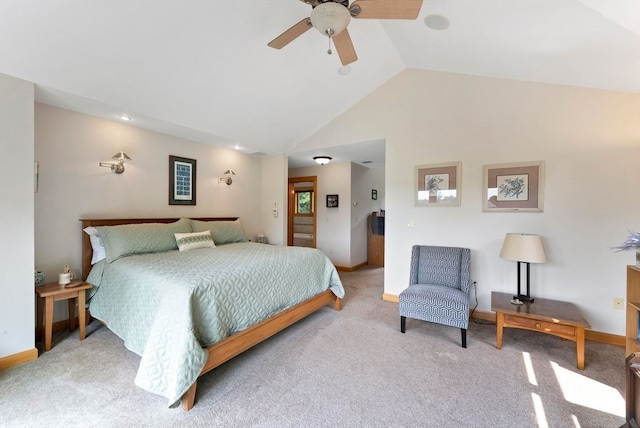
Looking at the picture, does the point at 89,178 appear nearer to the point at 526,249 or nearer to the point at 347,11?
the point at 347,11

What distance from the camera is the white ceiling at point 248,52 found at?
1990 mm

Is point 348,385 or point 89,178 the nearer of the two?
point 348,385

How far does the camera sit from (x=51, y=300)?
96.4 inches

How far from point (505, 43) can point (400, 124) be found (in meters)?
1.45

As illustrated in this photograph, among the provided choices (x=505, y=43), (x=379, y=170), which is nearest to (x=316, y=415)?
(x=505, y=43)

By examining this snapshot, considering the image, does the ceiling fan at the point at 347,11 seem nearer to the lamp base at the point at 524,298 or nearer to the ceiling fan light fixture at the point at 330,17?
the ceiling fan light fixture at the point at 330,17

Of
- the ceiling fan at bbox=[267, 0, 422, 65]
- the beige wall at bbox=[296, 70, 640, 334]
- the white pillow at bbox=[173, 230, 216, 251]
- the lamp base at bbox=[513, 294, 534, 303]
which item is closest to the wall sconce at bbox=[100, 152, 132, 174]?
the white pillow at bbox=[173, 230, 216, 251]

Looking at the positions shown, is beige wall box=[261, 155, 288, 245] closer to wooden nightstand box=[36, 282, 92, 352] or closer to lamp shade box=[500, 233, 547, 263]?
wooden nightstand box=[36, 282, 92, 352]

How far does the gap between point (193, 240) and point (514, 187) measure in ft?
12.6

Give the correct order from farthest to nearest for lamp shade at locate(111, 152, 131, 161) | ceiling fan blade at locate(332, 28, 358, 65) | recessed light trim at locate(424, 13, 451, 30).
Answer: lamp shade at locate(111, 152, 131, 161)
recessed light trim at locate(424, 13, 451, 30)
ceiling fan blade at locate(332, 28, 358, 65)

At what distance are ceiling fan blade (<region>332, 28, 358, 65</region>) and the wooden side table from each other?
2642 millimetres

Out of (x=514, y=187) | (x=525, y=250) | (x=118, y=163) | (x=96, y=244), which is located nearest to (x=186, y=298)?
(x=96, y=244)

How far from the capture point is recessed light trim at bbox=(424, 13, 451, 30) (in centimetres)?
240

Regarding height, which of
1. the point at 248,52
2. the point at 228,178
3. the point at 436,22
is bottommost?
the point at 228,178
